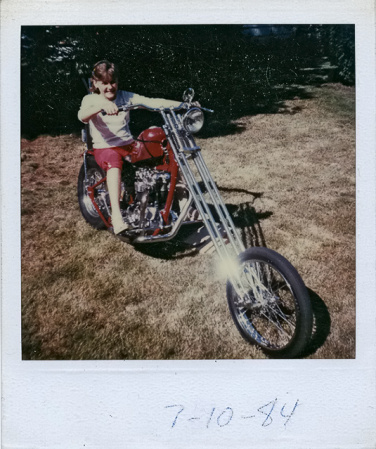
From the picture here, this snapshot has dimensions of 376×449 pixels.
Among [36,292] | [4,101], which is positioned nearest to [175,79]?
[4,101]

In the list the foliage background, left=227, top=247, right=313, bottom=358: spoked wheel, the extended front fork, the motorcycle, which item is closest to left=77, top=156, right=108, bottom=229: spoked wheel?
the motorcycle

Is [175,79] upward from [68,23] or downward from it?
downward

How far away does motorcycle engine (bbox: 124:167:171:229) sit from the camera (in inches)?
96.5

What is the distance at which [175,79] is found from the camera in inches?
97.0

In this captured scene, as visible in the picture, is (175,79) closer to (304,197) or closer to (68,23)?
(68,23)

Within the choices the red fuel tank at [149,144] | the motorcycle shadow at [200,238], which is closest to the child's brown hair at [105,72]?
the red fuel tank at [149,144]

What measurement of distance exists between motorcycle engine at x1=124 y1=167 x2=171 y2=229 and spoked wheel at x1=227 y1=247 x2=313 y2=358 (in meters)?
0.56

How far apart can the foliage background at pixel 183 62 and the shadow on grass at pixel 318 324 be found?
3.54 feet

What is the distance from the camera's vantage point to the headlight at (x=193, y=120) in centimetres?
224
